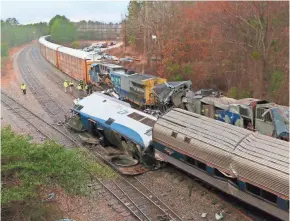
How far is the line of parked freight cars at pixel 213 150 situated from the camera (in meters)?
11.1

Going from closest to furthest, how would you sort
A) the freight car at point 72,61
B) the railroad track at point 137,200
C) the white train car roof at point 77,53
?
the railroad track at point 137,200 < the freight car at point 72,61 < the white train car roof at point 77,53

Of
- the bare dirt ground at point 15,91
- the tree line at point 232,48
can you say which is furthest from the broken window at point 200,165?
the bare dirt ground at point 15,91

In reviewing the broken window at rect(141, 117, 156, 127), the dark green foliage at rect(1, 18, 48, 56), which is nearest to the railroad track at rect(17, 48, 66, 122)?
the broken window at rect(141, 117, 156, 127)

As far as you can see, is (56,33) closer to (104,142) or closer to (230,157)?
(104,142)

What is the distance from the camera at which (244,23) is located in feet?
84.5

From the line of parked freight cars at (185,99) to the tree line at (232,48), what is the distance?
5187 mm

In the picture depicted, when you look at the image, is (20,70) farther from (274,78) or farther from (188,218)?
(188,218)

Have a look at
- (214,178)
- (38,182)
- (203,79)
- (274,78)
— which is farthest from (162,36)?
(38,182)

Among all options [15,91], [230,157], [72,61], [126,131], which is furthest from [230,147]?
[72,61]

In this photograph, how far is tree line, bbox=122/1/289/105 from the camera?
2409cm

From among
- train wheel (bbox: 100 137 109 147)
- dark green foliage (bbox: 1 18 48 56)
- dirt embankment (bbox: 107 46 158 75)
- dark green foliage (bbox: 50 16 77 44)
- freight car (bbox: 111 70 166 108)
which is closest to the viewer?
train wheel (bbox: 100 137 109 147)

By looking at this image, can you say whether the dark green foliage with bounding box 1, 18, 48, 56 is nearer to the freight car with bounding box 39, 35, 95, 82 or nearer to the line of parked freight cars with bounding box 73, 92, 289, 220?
the freight car with bounding box 39, 35, 95, 82

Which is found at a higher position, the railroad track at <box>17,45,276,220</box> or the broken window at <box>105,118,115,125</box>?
the broken window at <box>105,118,115,125</box>

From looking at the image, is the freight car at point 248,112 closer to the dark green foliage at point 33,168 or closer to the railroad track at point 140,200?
the railroad track at point 140,200
